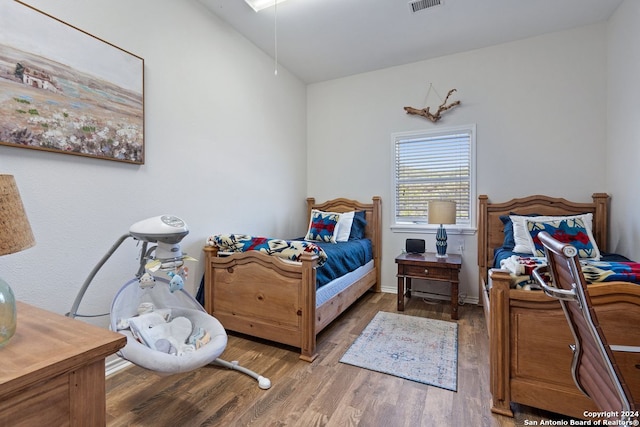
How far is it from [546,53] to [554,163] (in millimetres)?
1115

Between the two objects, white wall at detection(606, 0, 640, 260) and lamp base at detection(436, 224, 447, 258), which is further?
lamp base at detection(436, 224, 447, 258)

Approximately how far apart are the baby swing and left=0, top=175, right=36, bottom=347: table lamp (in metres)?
0.49

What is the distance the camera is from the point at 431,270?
9.84 feet

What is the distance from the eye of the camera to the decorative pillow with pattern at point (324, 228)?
134 inches

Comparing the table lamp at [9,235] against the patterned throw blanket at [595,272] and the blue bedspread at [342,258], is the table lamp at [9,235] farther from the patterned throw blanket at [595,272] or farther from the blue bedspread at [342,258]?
the patterned throw blanket at [595,272]

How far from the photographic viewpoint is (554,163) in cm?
304

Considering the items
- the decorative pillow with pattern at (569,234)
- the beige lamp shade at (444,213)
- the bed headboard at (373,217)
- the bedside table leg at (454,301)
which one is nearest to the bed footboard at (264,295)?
the bedside table leg at (454,301)

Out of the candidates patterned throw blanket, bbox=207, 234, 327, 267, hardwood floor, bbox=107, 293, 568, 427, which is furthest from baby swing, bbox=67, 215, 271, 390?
patterned throw blanket, bbox=207, 234, 327, 267

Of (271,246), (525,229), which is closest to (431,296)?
(525,229)

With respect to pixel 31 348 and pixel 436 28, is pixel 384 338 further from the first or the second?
pixel 436 28

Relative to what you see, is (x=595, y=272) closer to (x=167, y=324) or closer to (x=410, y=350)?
Result: (x=410, y=350)

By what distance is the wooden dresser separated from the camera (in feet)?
2.03

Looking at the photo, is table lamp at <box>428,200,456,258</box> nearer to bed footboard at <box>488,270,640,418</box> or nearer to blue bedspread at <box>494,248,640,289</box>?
blue bedspread at <box>494,248,640,289</box>

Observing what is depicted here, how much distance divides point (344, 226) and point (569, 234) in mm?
2062
